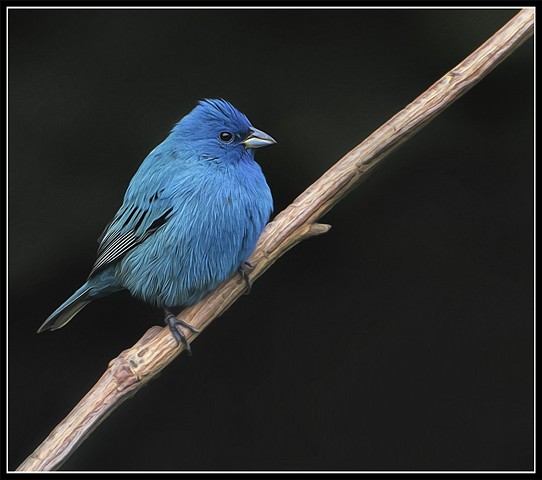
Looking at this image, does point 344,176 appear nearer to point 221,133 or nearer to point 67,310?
point 221,133

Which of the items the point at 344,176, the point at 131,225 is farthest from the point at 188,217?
the point at 344,176

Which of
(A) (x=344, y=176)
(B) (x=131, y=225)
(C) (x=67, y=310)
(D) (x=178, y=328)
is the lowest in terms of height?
(D) (x=178, y=328)

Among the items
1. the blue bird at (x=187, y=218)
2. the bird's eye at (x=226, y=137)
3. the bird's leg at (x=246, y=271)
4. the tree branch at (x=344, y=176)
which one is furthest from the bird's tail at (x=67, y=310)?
the bird's eye at (x=226, y=137)

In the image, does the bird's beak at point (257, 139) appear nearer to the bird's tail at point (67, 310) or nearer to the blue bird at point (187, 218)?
the blue bird at point (187, 218)

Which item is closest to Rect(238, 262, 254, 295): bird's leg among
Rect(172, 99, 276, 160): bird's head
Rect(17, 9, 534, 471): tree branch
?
Rect(17, 9, 534, 471): tree branch

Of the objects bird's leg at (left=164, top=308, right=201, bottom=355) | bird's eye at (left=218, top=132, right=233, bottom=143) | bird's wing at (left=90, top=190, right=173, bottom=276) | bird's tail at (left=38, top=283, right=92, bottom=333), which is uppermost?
bird's eye at (left=218, top=132, right=233, bottom=143)

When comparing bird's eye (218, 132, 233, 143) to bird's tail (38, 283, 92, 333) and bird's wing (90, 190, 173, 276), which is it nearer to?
bird's wing (90, 190, 173, 276)

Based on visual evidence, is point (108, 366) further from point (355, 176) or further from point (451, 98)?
point (451, 98)

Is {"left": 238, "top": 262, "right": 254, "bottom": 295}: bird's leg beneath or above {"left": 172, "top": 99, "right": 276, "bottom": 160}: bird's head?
beneath
